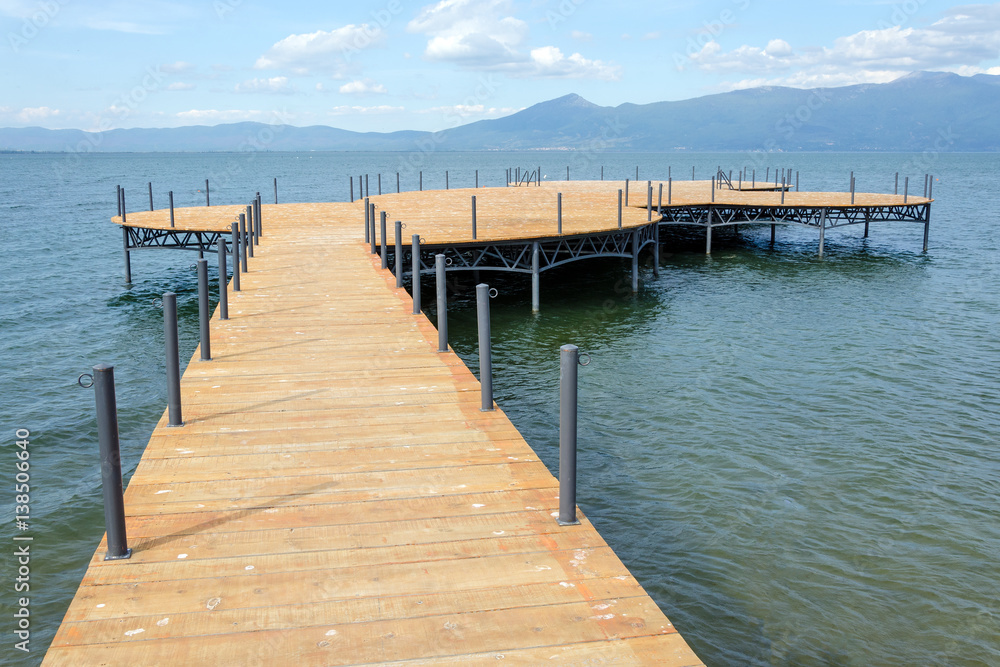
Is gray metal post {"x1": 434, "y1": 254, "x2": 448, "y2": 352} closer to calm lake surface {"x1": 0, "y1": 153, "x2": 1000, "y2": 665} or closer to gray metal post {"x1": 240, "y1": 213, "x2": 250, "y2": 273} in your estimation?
calm lake surface {"x1": 0, "y1": 153, "x2": 1000, "y2": 665}

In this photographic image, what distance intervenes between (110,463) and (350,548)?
4.97 ft

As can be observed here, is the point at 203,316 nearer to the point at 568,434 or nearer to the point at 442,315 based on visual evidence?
the point at 442,315

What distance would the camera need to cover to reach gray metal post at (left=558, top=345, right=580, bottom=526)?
5105mm

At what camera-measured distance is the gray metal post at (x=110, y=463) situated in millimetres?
4711

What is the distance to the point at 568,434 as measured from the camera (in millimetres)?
5156

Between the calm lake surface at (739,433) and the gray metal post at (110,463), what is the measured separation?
454cm

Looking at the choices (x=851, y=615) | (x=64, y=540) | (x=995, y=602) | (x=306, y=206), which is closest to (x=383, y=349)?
(x=64, y=540)

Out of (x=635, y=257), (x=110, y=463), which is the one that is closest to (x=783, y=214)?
(x=635, y=257)

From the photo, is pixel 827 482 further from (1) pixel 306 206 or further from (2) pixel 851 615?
→ (1) pixel 306 206

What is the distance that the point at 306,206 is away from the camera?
32.5 meters

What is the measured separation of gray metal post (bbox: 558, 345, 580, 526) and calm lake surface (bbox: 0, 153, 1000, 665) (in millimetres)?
3740

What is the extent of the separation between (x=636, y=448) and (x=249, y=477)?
839cm

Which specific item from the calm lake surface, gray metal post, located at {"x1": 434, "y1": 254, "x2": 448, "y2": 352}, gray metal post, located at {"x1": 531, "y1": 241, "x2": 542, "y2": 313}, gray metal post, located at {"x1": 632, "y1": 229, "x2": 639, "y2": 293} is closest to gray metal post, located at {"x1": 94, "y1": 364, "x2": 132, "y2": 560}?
the calm lake surface

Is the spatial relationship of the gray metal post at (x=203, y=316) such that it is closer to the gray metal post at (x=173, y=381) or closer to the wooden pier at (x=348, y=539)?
the wooden pier at (x=348, y=539)
